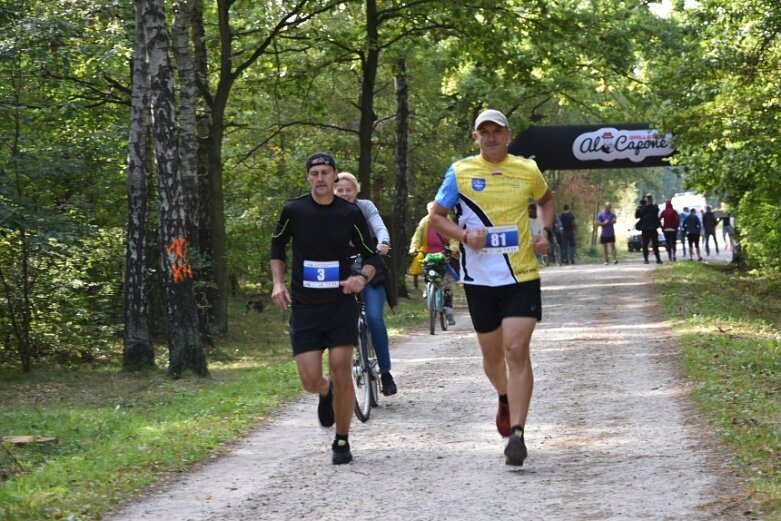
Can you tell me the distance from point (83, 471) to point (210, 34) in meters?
17.0

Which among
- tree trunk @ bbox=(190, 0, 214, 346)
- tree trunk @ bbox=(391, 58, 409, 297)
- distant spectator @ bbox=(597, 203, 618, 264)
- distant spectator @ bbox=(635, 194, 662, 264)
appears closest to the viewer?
tree trunk @ bbox=(190, 0, 214, 346)

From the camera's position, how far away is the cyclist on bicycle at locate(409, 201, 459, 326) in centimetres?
1692

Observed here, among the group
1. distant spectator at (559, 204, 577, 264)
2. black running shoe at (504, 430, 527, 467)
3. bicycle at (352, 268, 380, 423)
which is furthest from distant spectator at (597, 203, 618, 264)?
black running shoe at (504, 430, 527, 467)

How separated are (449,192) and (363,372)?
2883 millimetres

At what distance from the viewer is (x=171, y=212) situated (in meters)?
16.0

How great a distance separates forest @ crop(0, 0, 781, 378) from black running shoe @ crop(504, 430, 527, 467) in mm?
9151

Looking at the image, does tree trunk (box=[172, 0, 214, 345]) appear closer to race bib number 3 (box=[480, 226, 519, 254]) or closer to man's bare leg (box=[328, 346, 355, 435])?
man's bare leg (box=[328, 346, 355, 435])

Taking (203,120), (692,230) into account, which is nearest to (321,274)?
(203,120)

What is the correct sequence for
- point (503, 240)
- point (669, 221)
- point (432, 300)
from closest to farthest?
1. point (503, 240)
2. point (432, 300)
3. point (669, 221)

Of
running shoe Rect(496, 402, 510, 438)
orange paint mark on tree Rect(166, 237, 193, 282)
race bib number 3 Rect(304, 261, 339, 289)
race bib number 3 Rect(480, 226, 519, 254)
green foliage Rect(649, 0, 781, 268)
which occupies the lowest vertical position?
running shoe Rect(496, 402, 510, 438)

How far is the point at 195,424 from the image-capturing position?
10.5 metres

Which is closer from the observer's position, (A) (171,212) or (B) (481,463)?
(B) (481,463)

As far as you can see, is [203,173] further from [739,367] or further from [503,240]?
[503,240]

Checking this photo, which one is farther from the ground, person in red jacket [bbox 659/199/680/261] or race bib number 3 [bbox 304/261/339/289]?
person in red jacket [bbox 659/199/680/261]
